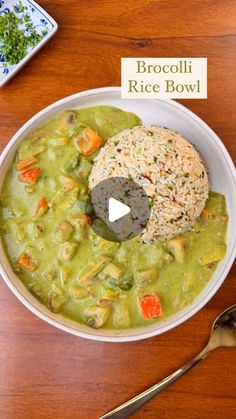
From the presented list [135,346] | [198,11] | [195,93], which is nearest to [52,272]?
[135,346]

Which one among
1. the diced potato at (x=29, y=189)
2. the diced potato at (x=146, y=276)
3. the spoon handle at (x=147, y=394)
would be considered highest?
the diced potato at (x=29, y=189)

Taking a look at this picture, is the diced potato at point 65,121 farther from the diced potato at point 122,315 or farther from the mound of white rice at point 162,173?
the diced potato at point 122,315

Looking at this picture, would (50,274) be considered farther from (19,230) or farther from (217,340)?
(217,340)

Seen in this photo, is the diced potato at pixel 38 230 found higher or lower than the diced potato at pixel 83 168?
lower

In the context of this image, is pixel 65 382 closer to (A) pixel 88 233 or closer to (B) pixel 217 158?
(A) pixel 88 233

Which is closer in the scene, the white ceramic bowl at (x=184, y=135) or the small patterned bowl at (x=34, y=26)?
the white ceramic bowl at (x=184, y=135)

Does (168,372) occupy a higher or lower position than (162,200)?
lower

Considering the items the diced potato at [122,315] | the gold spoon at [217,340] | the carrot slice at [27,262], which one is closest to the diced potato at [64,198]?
the carrot slice at [27,262]
